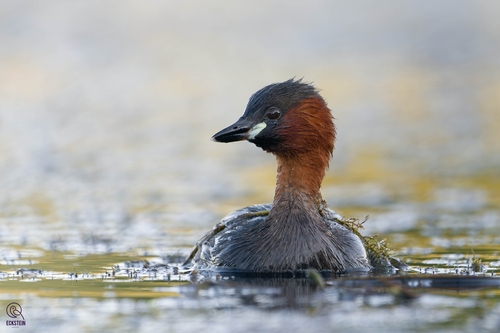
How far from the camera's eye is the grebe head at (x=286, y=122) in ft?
30.7

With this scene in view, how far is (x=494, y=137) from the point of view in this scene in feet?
71.8

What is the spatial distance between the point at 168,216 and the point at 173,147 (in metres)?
6.20

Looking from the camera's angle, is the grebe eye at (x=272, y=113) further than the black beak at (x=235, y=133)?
Yes

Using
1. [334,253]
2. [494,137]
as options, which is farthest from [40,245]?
[494,137]

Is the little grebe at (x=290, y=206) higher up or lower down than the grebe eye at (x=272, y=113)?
lower down

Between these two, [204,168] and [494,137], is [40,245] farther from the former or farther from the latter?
[494,137]

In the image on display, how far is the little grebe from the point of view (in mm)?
9125

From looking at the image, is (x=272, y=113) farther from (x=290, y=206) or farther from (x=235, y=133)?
(x=290, y=206)

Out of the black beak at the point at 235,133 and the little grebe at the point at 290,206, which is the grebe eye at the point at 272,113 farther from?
the black beak at the point at 235,133

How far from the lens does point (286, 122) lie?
944cm

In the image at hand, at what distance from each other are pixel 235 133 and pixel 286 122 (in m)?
0.55

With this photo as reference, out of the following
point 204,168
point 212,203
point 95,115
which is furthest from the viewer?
point 95,115

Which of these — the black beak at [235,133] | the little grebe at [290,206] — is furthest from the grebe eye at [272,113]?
the black beak at [235,133]

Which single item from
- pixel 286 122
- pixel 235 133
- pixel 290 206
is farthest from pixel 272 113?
pixel 290 206
